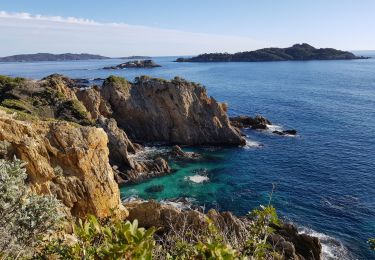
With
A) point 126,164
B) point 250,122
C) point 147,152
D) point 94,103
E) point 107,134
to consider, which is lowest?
point 147,152

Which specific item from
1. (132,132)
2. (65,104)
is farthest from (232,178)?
(65,104)

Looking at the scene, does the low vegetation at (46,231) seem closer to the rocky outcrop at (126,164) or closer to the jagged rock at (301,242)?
the jagged rock at (301,242)

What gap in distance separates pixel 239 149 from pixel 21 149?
144 ft

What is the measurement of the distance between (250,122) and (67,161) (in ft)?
184

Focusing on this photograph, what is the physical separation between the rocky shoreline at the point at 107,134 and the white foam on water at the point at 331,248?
1716 millimetres

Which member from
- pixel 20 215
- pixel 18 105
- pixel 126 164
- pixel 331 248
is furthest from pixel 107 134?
pixel 20 215

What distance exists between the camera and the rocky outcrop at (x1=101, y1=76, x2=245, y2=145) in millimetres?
68688

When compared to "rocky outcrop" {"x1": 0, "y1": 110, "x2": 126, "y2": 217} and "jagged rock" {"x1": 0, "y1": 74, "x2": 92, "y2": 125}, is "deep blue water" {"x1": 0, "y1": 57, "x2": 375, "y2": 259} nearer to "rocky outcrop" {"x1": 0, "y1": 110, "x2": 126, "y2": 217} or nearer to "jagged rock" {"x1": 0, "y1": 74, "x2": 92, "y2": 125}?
"rocky outcrop" {"x1": 0, "y1": 110, "x2": 126, "y2": 217}

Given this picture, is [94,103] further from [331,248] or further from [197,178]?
[331,248]

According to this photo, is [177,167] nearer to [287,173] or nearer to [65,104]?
[287,173]

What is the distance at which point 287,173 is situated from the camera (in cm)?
5331

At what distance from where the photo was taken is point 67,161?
30109 mm

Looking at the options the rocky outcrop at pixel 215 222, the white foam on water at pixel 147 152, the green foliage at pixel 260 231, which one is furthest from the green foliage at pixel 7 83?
the green foliage at pixel 260 231

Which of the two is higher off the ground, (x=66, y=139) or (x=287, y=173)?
(x=66, y=139)
